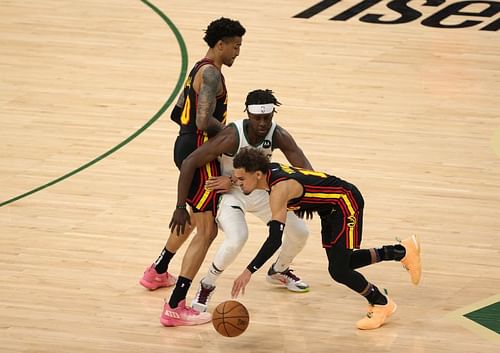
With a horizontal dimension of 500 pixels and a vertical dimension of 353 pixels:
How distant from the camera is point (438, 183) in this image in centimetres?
1119

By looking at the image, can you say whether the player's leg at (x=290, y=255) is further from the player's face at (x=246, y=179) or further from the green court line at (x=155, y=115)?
the green court line at (x=155, y=115)

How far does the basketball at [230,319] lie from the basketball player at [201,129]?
0.48m

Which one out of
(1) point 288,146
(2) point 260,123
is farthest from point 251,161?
(1) point 288,146

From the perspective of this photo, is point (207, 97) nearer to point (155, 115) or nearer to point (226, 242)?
point (226, 242)

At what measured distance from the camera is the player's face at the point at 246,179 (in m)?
8.02

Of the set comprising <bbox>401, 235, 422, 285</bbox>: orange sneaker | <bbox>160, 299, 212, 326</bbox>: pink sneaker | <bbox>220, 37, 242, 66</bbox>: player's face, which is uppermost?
<bbox>220, 37, 242, 66</bbox>: player's face

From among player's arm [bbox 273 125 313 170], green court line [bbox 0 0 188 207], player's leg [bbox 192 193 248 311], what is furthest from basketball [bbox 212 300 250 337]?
green court line [bbox 0 0 188 207]

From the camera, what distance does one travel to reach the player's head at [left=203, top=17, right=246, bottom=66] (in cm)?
843

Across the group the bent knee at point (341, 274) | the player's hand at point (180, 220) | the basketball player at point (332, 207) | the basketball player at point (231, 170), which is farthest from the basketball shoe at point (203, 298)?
the bent knee at point (341, 274)

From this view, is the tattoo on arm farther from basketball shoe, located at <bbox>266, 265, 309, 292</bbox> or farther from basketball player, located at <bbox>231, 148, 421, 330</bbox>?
basketball shoe, located at <bbox>266, 265, 309, 292</bbox>

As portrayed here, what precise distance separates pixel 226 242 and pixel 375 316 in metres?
1.20

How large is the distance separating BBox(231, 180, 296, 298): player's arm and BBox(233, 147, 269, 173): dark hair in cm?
17

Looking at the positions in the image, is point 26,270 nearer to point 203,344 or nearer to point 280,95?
point 203,344

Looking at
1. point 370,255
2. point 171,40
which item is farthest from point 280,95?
point 370,255
